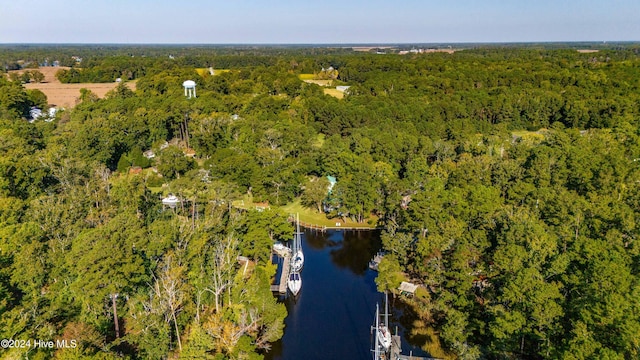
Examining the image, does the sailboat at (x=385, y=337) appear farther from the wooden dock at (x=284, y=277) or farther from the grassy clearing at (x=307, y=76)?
the grassy clearing at (x=307, y=76)

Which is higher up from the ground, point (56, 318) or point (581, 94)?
point (581, 94)

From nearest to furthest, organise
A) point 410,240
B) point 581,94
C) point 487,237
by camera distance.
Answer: point 487,237
point 410,240
point 581,94

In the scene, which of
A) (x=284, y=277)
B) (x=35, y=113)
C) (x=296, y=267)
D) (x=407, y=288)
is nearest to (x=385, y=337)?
(x=407, y=288)

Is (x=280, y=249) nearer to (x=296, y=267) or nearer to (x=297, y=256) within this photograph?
(x=297, y=256)

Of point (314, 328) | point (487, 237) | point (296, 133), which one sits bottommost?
point (314, 328)

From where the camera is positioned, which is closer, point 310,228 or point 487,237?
point 487,237

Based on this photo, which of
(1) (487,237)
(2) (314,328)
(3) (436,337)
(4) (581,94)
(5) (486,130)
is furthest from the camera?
(4) (581,94)

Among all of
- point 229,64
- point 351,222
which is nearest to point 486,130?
point 351,222

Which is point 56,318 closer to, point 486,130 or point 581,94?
point 486,130
